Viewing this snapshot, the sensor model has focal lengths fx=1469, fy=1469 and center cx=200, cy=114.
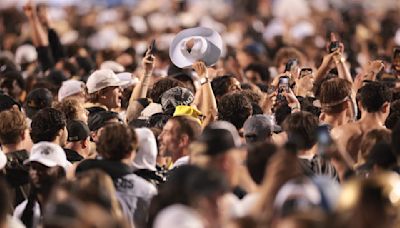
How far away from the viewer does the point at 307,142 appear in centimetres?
995

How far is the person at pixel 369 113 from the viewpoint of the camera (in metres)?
10.8

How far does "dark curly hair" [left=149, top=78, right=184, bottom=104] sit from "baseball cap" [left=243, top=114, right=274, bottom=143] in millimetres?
2193

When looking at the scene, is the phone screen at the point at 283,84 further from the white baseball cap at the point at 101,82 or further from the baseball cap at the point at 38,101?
the baseball cap at the point at 38,101

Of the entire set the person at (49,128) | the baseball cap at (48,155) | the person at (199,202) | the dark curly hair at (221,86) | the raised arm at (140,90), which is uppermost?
the person at (199,202)

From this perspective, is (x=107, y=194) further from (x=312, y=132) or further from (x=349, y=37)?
(x=349, y=37)

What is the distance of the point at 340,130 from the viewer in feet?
35.8

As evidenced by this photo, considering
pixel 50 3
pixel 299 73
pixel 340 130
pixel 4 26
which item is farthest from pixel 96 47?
pixel 340 130

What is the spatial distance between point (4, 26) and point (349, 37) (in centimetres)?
997

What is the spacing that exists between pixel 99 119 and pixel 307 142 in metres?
2.40

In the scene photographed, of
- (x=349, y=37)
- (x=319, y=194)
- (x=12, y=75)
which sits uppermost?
(x=319, y=194)

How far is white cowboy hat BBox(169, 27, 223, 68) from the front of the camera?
42.4 feet

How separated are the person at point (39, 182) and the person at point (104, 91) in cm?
344

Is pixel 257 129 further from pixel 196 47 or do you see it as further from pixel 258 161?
pixel 196 47

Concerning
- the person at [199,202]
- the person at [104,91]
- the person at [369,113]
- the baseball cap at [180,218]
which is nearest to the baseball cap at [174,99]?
the person at [104,91]
